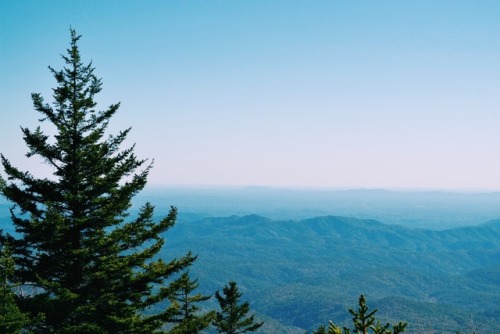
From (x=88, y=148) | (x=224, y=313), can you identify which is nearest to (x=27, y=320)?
(x=88, y=148)

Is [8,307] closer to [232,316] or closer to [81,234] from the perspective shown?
[81,234]

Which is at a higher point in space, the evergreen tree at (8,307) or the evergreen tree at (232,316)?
the evergreen tree at (8,307)

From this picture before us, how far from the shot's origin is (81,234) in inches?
511

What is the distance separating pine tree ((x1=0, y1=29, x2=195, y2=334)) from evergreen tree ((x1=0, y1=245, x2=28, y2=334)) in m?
0.55

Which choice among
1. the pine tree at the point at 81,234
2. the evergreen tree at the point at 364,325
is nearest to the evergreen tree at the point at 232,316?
the pine tree at the point at 81,234

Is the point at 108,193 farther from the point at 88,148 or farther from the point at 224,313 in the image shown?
the point at 224,313

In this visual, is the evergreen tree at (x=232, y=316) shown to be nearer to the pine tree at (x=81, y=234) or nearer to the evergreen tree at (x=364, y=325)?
the pine tree at (x=81, y=234)

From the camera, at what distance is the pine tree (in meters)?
12.3

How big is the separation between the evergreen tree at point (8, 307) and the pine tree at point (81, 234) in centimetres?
55

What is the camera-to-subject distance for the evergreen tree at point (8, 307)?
11091 millimetres

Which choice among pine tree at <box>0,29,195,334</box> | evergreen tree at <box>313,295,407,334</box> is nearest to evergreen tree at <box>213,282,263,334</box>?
pine tree at <box>0,29,195,334</box>

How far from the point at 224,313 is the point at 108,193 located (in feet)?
67.9

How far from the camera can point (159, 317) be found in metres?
14.1

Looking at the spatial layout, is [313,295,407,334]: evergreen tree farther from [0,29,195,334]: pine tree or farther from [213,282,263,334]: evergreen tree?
[213,282,263,334]: evergreen tree
